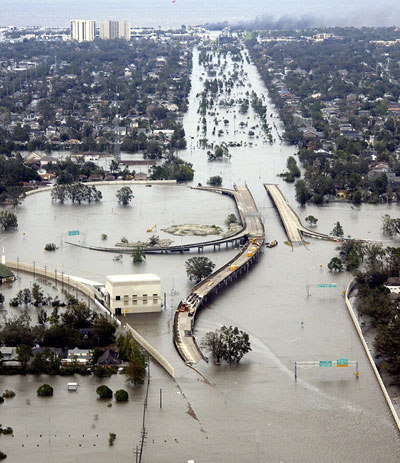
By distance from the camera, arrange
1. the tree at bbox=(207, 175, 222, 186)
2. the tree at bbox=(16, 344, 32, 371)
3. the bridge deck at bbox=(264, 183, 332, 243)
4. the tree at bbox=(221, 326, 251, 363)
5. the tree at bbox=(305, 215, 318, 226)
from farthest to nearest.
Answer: the tree at bbox=(207, 175, 222, 186) < the tree at bbox=(305, 215, 318, 226) < the bridge deck at bbox=(264, 183, 332, 243) < the tree at bbox=(221, 326, 251, 363) < the tree at bbox=(16, 344, 32, 371)

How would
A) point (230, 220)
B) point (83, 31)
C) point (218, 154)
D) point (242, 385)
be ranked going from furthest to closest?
point (83, 31) < point (218, 154) < point (230, 220) < point (242, 385)

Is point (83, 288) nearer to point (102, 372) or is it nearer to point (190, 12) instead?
point (102, 372)

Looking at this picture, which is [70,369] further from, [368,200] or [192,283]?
[368,200]

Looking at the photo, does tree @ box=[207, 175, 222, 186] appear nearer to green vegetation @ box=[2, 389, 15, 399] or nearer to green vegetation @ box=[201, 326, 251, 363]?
green vegetation @ box=[201, 326, 251, 363]

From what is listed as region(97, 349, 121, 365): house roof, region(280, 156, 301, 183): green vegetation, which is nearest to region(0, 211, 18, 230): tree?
region(280, 156, 301, 183): green vegetation

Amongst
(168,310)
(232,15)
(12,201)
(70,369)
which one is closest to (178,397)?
(70,369)

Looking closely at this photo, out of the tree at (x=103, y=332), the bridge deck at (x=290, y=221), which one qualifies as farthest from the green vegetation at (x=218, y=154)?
the tree at (x=103, y=332)

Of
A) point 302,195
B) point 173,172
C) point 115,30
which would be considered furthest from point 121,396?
point 115,30
